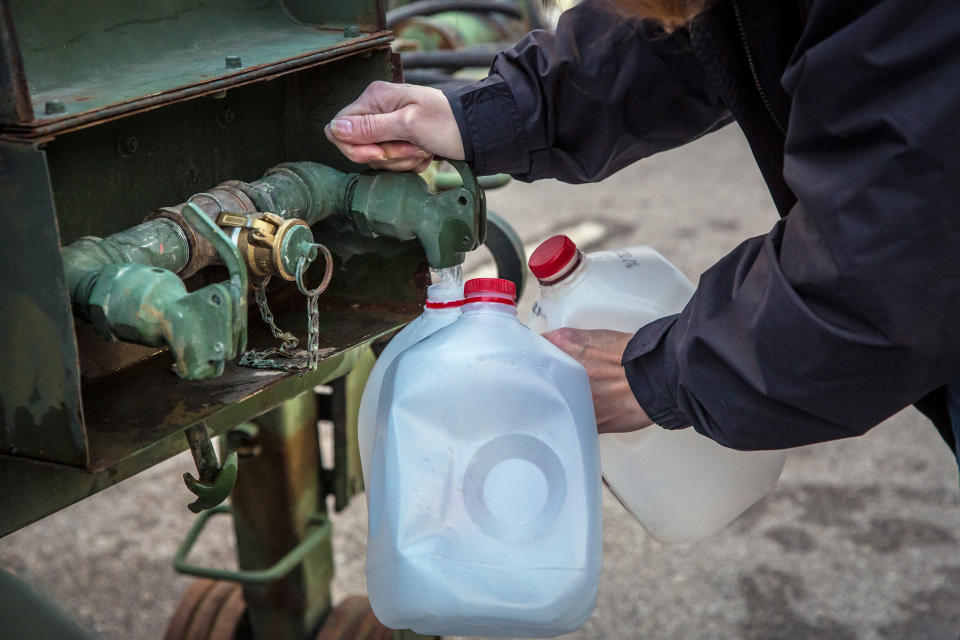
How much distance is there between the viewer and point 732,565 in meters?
2.56

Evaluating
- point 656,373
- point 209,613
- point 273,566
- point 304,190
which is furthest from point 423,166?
point 209,613

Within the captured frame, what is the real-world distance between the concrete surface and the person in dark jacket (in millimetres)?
1291

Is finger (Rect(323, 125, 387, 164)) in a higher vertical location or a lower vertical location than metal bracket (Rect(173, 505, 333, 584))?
higher

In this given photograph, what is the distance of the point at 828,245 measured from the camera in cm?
90

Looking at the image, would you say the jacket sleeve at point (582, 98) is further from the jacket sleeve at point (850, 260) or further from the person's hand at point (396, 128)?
the jacket sleeve at point (850, 260)

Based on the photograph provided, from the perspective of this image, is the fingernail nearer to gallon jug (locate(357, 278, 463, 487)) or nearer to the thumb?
the thumb

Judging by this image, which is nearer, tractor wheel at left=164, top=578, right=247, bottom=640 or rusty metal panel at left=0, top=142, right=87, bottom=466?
rusty metal panel at left=0, top=142, right=87, bottom=466

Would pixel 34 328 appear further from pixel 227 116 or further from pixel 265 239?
pixel 227 116

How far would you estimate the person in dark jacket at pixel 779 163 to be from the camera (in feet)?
2.81

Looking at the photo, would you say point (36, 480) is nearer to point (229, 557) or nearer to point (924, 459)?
point (229, 557)

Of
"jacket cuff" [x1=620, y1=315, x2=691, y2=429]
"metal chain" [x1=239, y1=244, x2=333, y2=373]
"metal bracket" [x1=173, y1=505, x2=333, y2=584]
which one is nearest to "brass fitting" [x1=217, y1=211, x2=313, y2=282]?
"metal chain" [x1=239, y1=244, x2=333, y2=373]

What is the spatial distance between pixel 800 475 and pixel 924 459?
37 centimetres

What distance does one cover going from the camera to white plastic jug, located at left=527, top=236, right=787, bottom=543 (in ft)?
4.36

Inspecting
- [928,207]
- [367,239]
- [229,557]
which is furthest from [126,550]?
[928,207]
